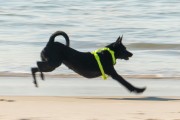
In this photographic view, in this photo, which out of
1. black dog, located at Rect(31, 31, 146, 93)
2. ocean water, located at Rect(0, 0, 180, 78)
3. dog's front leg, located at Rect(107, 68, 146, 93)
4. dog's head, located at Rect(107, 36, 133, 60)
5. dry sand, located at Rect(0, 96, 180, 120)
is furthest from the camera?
ocean water, located at Rect(0, 0, 180, 78)

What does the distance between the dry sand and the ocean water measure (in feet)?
8.40

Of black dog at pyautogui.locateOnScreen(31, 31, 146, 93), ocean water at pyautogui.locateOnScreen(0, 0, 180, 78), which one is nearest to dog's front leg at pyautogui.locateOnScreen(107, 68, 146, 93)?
black dog at pyautogui.locateOnScreen(31, 31, 146, 93)

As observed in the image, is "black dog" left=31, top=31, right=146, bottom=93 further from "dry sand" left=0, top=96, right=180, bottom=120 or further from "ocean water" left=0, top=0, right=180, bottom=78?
"ocean water" left=0, top=0, right=180, bottom=78

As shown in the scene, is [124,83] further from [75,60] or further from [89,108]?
[89,108]

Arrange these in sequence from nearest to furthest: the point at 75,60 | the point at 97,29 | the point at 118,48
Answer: the point at 75,60 → the point at 118,48 → the point at 97,29

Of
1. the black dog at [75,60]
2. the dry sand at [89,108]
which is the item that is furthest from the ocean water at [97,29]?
the dry sand at [89,108]

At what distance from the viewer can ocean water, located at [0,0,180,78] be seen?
11.2 metres

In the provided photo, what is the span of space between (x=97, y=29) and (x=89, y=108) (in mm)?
10641

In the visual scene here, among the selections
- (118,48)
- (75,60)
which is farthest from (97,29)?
(75,60)

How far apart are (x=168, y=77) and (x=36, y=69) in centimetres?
254

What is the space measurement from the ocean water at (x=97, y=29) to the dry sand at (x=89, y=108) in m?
2.56

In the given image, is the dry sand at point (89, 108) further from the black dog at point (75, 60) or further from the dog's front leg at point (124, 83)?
the black dog at point (75, 60)

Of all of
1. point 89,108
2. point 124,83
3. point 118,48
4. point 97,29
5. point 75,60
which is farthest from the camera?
point 97,29

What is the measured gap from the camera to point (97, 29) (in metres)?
17.4
